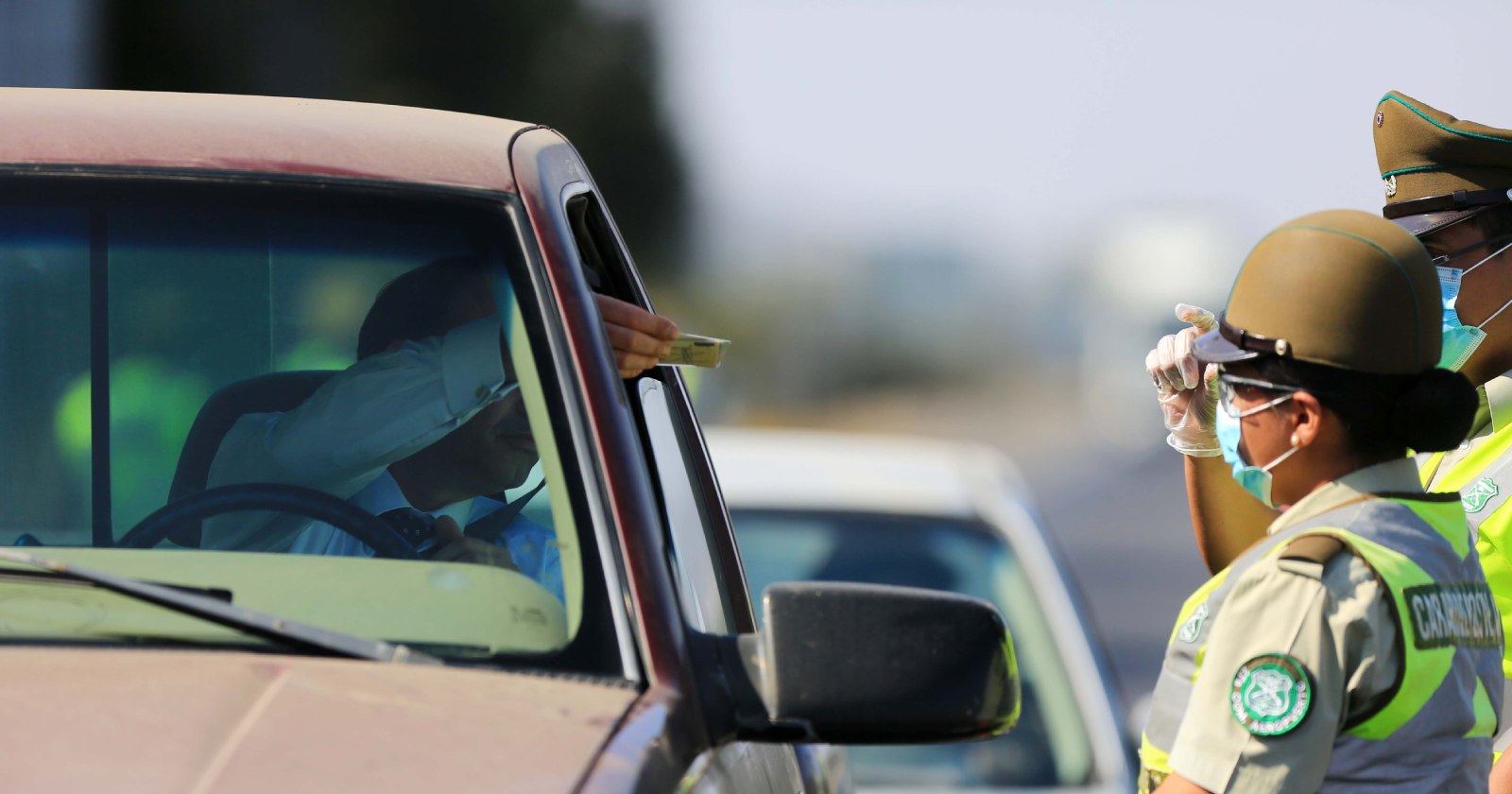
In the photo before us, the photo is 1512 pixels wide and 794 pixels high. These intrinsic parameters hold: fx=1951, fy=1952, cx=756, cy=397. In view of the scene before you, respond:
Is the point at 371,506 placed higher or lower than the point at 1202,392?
lower

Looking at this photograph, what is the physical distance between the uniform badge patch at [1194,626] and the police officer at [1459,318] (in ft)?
1.64

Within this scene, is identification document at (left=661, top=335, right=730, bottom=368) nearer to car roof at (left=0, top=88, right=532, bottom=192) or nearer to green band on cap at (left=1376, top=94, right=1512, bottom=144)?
car roof at (left=0, top=88, right=532, bottom=192)

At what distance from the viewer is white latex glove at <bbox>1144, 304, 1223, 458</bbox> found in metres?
2.72

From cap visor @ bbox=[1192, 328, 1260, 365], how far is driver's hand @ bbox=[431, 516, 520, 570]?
3.00ft

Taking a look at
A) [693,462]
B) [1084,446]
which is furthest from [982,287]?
[693,462]

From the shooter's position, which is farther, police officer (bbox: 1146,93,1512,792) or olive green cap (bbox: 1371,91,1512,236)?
olive green cap (bbox: 1371,91,1512,236)

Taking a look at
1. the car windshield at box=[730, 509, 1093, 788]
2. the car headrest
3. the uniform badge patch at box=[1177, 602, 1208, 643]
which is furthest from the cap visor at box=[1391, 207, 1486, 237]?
the car windshield at box=[730, 509, 1093, 788]

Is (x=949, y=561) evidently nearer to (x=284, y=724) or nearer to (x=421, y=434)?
(x=421, y=434)

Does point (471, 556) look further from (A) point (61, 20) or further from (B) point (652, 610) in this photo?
(A) point (61, 20)

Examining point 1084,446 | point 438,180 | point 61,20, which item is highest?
point 438,180

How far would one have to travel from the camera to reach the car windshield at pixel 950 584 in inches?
207

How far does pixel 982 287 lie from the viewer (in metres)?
81.2

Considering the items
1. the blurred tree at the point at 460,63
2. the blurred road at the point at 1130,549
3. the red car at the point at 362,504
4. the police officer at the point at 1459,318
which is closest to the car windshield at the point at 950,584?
the police officer at the point at 1459,318

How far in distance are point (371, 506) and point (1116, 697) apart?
3.32 meters
